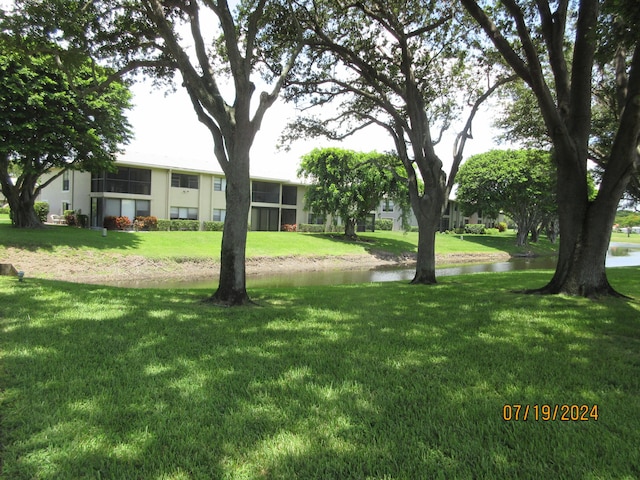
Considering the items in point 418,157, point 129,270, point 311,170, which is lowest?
point 129,270

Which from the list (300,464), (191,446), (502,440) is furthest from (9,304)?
(502,440)

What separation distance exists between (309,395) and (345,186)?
102 ft

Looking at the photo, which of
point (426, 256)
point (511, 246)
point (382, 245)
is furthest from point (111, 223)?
point (511, 246)

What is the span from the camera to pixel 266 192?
4097cm

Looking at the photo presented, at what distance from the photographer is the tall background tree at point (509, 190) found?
→ 134 ft

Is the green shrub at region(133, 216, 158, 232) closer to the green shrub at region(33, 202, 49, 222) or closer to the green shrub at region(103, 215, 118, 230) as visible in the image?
the green shrub at region(103, 215, 118, 230)

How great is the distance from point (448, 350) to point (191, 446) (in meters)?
3.27

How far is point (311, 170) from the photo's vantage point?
3534cm

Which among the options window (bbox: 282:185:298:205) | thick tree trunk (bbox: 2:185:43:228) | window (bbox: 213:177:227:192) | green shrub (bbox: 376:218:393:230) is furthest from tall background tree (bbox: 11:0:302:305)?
green shrub (bbox: 376:218:393:230)

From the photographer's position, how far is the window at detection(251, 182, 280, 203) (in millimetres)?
40094

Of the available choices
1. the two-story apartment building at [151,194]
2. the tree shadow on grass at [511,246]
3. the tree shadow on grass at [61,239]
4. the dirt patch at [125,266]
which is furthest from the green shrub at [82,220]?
the tree shadow on grass at [511,246]

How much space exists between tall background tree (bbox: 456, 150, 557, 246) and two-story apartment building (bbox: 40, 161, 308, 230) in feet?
67.0

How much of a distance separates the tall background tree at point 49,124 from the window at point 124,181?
7.21 m

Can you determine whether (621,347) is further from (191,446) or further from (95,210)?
(95,210)
